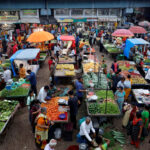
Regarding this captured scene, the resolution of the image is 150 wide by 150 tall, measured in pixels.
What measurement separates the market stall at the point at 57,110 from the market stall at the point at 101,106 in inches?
36.6

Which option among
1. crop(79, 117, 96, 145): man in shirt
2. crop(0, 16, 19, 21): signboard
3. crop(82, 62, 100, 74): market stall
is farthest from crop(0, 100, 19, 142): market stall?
crop(0, 16, 19, 21): signboard

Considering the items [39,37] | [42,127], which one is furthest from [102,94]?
[39,37]

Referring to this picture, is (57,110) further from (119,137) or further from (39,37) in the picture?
(39,37)

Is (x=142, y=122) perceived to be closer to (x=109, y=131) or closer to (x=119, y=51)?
(x=109, y=131)

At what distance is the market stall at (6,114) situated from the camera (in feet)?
19.1

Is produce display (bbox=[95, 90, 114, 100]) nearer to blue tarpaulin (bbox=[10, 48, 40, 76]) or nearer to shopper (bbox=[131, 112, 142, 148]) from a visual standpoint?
shopper (bbox=[131, 112, 142, 148])

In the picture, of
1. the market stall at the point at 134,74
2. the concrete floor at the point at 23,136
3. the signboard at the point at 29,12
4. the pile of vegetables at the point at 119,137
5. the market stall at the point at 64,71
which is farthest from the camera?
the signboard at the point at 29,12

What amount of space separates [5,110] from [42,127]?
2.72m

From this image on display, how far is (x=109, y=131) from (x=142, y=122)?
1566 millimetres

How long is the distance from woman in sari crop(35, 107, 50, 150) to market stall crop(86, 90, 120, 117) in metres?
1.84

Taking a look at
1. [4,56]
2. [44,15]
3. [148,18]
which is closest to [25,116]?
[4,56]

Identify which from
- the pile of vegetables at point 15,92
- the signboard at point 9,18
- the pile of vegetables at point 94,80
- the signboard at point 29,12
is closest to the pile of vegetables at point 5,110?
the pile of vegetables at point 15,92

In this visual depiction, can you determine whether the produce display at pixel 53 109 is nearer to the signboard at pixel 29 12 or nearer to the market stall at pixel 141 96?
the market stall at pixel 141 96

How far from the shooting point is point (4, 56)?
14.2 meters
